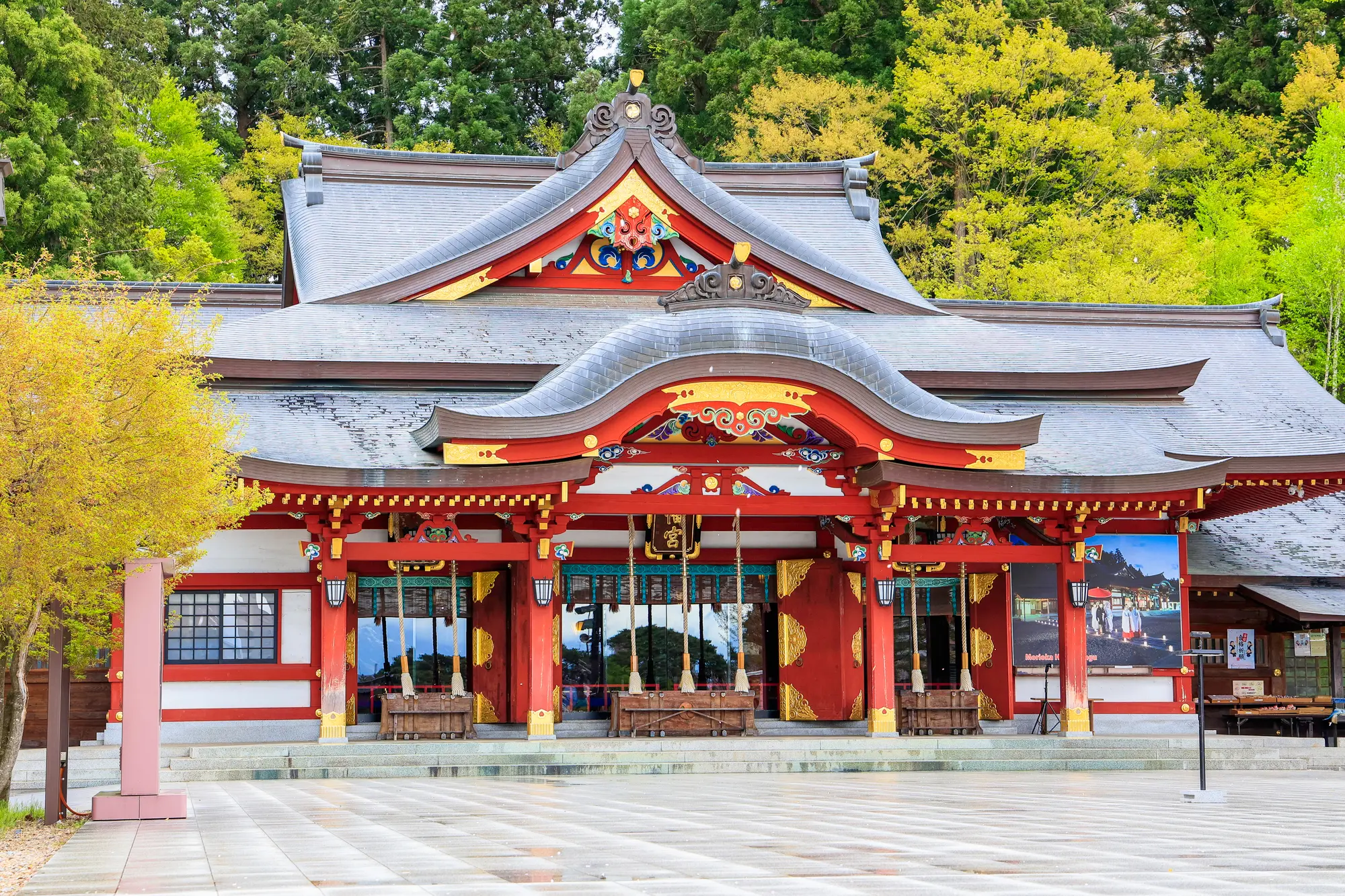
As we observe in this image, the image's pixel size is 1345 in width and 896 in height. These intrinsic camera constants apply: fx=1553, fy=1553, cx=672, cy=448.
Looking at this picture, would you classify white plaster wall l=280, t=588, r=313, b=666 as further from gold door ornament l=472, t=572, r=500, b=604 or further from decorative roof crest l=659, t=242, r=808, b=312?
decorative roof crest l=659, t=242, r=808, b=312

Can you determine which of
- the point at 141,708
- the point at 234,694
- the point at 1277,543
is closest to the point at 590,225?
the point at 234,694

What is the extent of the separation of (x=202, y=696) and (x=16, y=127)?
19.2m

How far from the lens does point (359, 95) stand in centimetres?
5759

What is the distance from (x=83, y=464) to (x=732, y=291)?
9555mm

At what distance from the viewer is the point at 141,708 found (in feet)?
41.4

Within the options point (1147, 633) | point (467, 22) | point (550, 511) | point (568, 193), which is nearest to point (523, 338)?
point (568, 193)

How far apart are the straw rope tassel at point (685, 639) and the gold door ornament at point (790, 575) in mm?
1369

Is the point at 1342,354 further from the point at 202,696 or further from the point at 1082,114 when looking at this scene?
the point at 202,696

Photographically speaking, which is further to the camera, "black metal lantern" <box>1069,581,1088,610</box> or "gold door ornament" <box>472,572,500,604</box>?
"gold door ornament" <box>472,572,500,604</box>

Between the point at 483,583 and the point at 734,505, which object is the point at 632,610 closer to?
the point at 483,583

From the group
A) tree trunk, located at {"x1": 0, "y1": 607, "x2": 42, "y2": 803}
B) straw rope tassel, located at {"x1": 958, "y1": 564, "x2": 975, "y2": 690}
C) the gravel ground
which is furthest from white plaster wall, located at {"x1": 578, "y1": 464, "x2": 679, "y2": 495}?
the gravel ground

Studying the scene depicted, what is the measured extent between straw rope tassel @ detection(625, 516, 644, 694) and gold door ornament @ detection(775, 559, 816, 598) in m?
2.11

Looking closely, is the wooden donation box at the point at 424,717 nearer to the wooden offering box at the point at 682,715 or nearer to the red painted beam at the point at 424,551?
the red painted beam at the point at 424,551

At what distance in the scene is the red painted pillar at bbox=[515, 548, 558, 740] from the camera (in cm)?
1902
